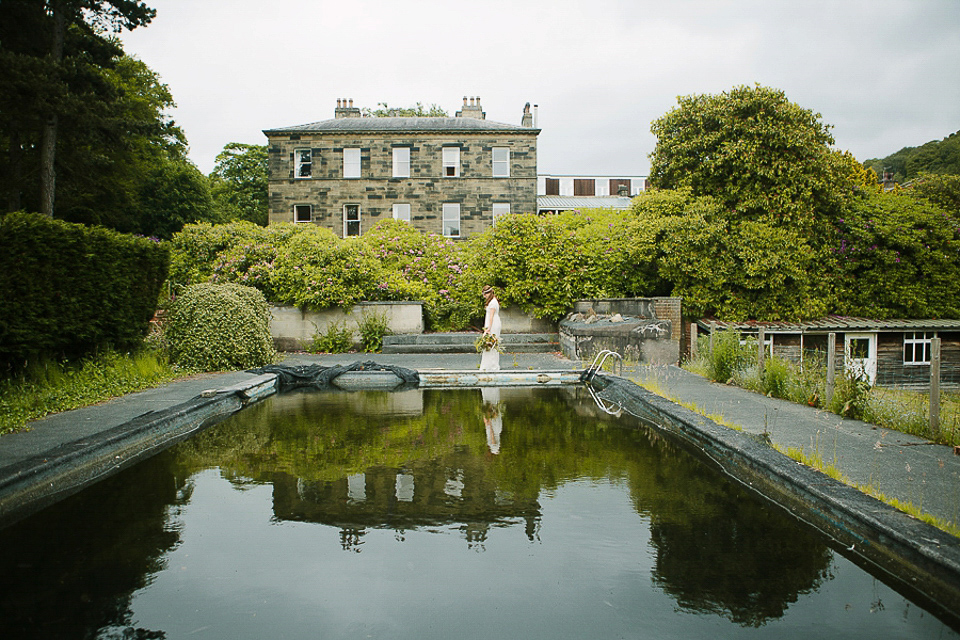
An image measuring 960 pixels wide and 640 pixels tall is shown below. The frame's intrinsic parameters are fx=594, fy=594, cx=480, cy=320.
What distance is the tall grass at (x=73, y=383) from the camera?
7.23m

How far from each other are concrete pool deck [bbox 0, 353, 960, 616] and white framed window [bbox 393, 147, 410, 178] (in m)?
23.7

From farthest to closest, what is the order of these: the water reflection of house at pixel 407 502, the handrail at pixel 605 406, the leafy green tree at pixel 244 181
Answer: the leafy green tree at pixel 244 181
the handrail at pixel 605 406
the water reflection of house at pixel 407 502

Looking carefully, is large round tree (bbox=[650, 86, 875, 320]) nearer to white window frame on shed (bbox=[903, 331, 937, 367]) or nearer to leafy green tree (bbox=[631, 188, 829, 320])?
leafy green tree (bbox=[631, 188, 829, 320])

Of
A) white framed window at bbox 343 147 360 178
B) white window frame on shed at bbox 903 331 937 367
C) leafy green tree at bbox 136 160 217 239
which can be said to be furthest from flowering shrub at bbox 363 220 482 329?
leafy green tree at bbox 136 160 217 239

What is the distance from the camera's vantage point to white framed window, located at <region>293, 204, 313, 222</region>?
32.0 meters

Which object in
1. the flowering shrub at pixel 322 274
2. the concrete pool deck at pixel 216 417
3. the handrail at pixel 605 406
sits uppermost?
Answer: the flowering shrub at pixel 322 274

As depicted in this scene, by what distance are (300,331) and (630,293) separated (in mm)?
9484

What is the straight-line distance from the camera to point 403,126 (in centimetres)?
3259

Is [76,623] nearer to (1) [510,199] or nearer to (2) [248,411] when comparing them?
(2) [248,411]

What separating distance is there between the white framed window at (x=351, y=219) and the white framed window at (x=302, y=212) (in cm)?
183

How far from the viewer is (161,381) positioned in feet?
33.7

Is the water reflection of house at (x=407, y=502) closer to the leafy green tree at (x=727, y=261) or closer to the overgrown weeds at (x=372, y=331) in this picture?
the overgrown weeds at (x=372, y=331)

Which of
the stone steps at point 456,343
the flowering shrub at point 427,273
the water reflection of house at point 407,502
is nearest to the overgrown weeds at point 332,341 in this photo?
the stone steps at point 456,343

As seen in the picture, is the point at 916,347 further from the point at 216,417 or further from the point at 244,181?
the point at 244,181
